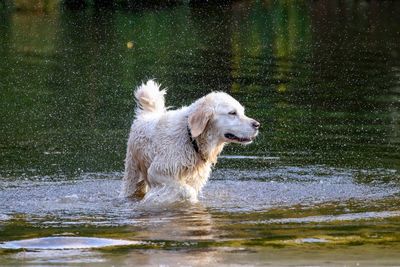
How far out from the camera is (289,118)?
1917 centimetres

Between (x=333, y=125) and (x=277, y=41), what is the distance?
19.4 m

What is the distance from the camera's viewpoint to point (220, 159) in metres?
15.6

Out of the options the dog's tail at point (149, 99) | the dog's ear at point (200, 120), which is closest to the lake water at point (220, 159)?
the dog's ear at point (200, 120)

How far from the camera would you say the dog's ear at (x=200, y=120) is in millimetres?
11859

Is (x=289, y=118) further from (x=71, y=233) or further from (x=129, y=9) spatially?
(x=129, y=9)

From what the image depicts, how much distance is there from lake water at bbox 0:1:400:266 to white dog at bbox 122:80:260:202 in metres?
0.34

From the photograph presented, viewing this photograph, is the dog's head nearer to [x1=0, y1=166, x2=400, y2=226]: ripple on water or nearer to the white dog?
the white dog

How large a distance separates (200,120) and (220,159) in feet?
12.5

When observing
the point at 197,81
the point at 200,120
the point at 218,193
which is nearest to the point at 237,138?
the point at 200,120

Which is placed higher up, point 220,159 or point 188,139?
point 188,139

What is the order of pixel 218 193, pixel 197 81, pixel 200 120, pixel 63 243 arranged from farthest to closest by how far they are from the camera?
pixel 197 81 → pixel 218 193 → pixel 200 120 → pixel 63 243

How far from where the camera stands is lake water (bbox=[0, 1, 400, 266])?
9672 mm

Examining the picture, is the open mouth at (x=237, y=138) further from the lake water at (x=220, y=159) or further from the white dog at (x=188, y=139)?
the lake water at (x=220, y=159)

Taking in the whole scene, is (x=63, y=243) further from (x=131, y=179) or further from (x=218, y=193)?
(x=218, y=193)
